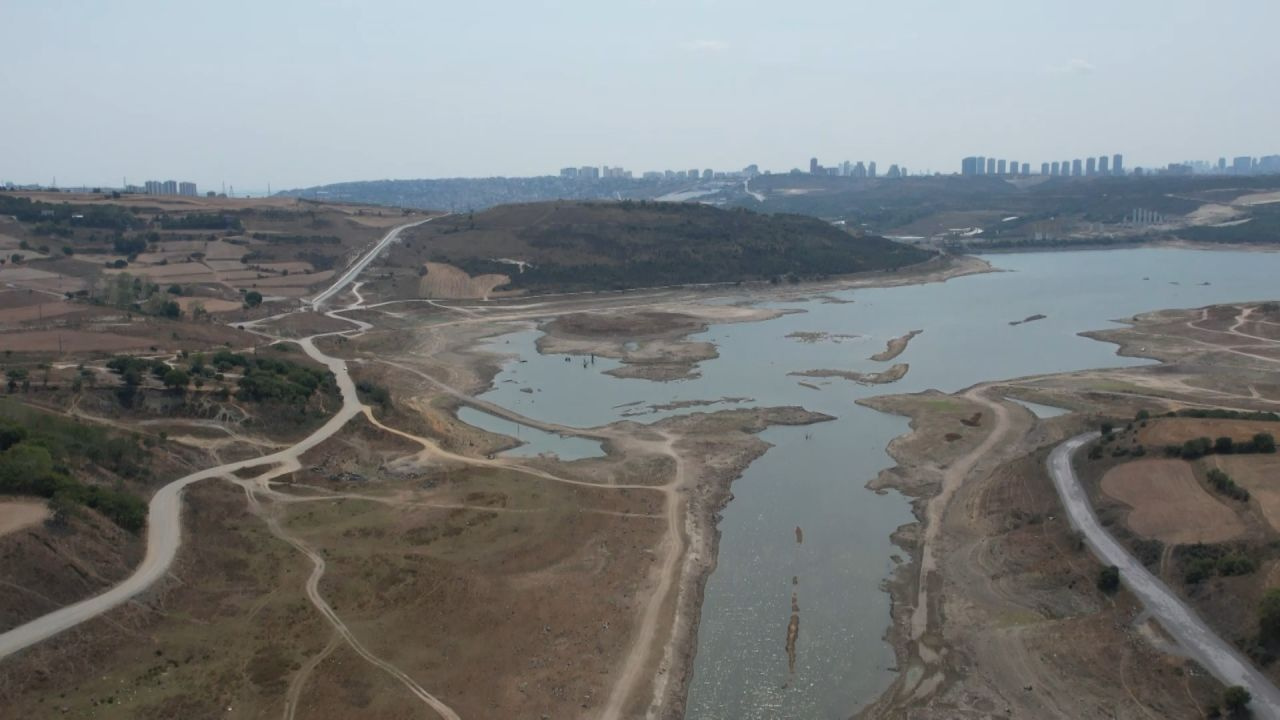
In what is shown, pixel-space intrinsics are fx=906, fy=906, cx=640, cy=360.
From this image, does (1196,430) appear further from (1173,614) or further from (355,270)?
(355,270)

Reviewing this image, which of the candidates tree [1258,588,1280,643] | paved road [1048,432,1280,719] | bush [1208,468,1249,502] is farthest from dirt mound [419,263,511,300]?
tree [1258,588,1280,643]

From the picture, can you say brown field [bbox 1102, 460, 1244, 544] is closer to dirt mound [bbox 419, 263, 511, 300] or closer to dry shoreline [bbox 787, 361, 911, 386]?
dry shoreline [bbox 787, 361, 911, 386]

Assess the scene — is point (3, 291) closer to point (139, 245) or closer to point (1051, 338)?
point (139, 245)

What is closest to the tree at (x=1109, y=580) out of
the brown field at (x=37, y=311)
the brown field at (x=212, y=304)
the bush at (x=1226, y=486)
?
the bush at (x=1226, y=486)

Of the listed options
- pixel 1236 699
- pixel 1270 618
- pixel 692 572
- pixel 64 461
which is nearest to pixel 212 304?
pixel 64 461

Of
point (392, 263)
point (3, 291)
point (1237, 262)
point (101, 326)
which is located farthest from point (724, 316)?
point (1237, 262)
